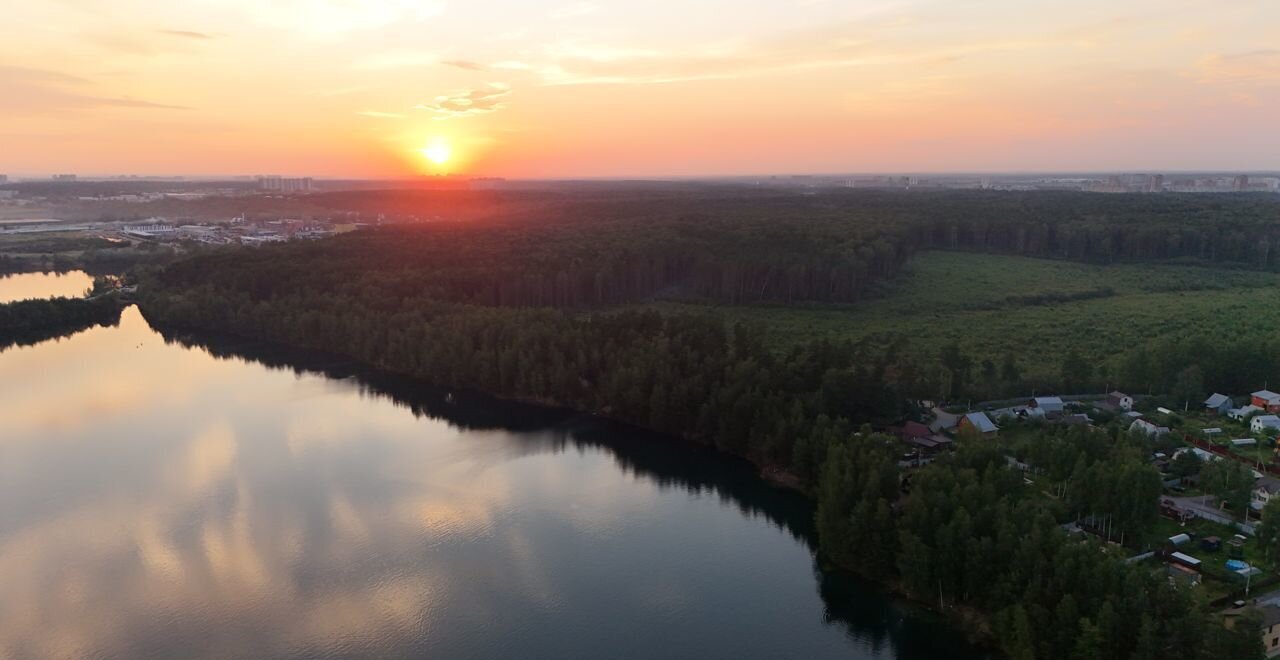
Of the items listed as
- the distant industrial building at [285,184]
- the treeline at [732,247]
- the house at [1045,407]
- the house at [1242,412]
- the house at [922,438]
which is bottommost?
the house at [922,438]

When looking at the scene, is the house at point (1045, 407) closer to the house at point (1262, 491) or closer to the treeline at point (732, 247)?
the house at point (1262, 491)

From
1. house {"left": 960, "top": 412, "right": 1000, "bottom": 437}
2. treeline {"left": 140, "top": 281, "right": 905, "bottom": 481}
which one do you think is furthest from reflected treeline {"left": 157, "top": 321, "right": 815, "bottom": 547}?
house {"left": 960, "top": 412, "right": 1000, "bottom": 437}

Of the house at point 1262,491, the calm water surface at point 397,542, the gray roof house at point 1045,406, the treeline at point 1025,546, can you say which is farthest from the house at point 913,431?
the house at point 1262,491

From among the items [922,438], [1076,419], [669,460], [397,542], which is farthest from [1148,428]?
[397,542]

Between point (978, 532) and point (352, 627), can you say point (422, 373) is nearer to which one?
point (352, 627)

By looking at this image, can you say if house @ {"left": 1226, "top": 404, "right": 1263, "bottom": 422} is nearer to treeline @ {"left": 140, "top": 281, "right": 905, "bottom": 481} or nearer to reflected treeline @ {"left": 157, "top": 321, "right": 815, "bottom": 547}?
treeline @ {"left": 140, "top": 281, "right": 905, "bottom": 481}

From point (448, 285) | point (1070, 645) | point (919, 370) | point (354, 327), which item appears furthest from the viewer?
point (448, 285)

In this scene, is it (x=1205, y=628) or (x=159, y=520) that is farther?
(x=159, y=520)

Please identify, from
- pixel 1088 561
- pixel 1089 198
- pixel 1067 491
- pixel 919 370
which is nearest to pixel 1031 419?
pixel 919 370
